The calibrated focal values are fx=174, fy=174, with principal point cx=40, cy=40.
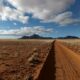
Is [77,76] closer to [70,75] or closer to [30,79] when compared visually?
[70,75]

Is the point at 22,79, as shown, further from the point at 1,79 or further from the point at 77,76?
the point at 77,76

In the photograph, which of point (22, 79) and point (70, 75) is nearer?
point (22, 79)

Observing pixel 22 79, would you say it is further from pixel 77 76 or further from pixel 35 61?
pixel 35 61

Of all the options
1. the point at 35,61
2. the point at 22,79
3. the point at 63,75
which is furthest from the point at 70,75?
the point at 35,61

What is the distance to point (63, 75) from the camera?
11992mm

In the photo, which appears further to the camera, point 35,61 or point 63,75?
point 35,61

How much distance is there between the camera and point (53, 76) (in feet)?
38.3

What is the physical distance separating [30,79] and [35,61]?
7.88m

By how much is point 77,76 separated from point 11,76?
15.0 ft

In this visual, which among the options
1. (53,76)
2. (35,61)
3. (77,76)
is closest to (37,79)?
(53,76)

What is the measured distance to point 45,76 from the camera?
461 inches

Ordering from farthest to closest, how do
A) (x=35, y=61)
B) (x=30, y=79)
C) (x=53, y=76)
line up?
(x=35, y=61), (x=53, y=76), (x=30, y=79)

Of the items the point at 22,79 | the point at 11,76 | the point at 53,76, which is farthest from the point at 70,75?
the point at 11,76

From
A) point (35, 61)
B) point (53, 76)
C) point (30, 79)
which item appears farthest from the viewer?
point (35, 61)
